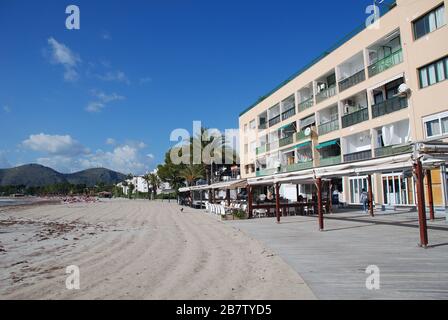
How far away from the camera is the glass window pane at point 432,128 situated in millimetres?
20109

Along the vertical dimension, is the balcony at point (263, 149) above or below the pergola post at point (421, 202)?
above

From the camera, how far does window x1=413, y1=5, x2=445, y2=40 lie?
19531mm

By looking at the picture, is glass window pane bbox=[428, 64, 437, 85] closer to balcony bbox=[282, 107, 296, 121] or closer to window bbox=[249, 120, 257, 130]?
balcony bbox=[282, 107, 296, 121]

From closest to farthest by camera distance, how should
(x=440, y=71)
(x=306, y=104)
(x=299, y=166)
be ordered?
1. (x=440, y=71)
2. (x=306, y=104)
3. (x=299, y=166)

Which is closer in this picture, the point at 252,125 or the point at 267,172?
the point at 267,172

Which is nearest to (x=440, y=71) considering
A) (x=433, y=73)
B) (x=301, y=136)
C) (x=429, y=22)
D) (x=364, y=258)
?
(x=433, y=73)

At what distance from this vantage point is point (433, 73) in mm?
20328

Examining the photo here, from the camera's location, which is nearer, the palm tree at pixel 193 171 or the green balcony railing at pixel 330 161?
the green balcony railing at pixel 330 161

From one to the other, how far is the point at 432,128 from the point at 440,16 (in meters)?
6.20

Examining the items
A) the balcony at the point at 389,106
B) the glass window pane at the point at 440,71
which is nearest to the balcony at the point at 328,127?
the balcony at the point at 389,106

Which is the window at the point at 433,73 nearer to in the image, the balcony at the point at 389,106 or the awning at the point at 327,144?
the balcony at the point at 389,106

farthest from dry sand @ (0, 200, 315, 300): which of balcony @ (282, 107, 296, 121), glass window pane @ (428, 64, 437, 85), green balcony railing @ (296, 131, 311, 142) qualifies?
balcony @ (282, 107, 296, 121)

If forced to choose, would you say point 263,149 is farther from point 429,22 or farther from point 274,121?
point 429,22
